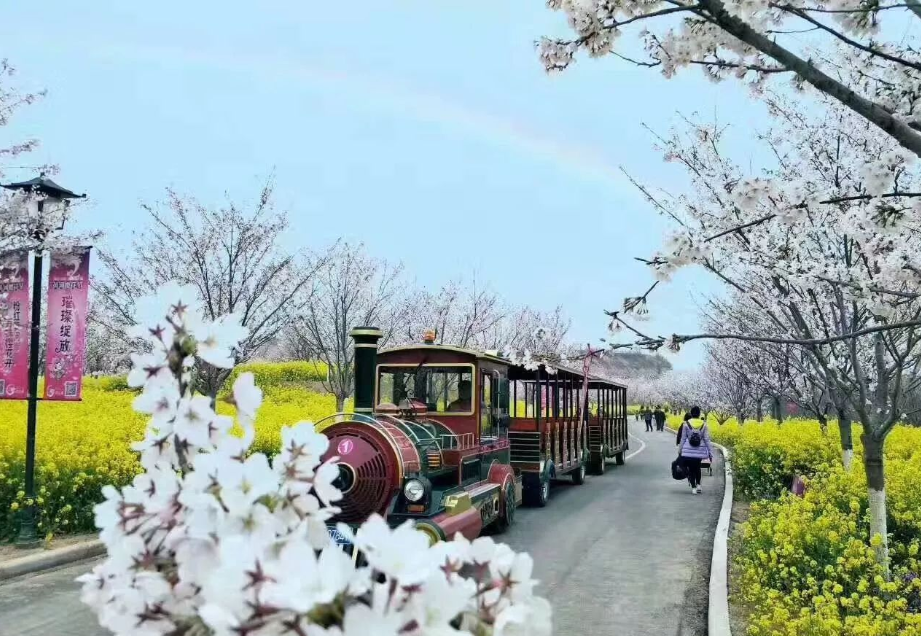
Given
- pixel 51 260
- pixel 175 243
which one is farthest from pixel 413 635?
pixel 175 243

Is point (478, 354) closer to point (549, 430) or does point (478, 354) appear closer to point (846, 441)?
point (549, 430)

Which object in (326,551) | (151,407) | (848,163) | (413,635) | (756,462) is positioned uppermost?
(848,163)

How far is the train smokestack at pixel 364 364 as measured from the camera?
9422 millimetres

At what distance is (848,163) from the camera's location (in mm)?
7375

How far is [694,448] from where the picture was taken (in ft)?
47.9

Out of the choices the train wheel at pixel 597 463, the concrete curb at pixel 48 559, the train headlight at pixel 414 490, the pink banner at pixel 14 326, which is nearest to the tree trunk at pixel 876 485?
the train headlight at pixel 414 490

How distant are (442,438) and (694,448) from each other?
7.05 metres

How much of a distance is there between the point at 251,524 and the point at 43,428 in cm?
1277

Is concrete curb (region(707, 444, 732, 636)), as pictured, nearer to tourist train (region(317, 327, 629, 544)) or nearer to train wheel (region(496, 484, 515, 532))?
tourist train (region(317, 327, 629, 544))

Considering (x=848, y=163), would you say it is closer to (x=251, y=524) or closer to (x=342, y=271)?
(x=251, y=524)

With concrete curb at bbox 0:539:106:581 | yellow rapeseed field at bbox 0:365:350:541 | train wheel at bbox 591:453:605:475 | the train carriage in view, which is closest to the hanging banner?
yellow rapeseed field at bbox 0:365:350:541

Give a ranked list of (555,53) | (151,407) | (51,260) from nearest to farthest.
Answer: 1. (151,407)
2. (555,53)
3. (51,260)

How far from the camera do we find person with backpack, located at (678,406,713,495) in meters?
14.4

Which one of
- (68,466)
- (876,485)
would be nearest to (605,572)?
(876,485)
